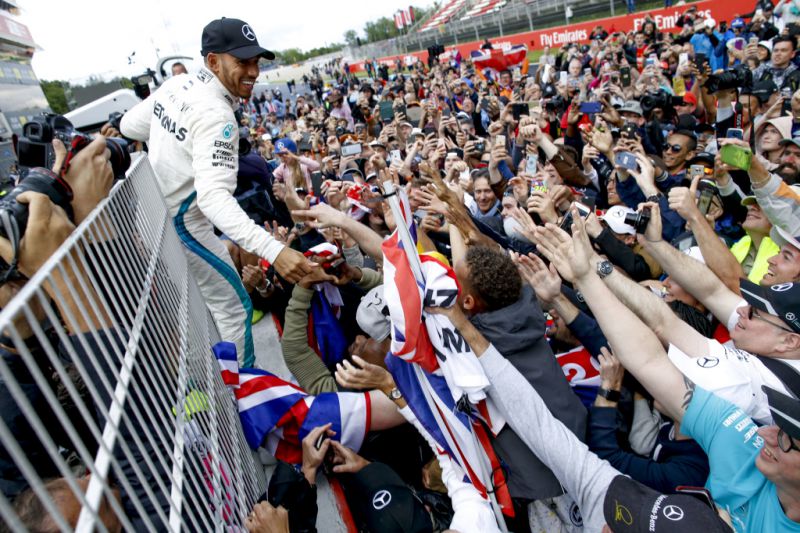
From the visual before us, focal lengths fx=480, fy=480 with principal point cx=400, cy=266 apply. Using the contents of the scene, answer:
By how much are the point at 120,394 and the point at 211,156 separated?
5.25 feet

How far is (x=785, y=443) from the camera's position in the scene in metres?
1.42

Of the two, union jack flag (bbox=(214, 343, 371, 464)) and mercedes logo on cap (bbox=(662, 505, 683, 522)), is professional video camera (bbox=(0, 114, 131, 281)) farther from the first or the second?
mercedes logo on cap (bbox=(662, 505, 683, 522))

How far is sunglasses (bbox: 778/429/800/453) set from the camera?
1397 mm

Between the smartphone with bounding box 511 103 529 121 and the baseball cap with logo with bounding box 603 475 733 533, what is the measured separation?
234 inches

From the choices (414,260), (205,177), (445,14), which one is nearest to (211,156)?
(205,177)

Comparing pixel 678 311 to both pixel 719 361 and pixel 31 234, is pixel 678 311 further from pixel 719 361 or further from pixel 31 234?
pixel 31 234

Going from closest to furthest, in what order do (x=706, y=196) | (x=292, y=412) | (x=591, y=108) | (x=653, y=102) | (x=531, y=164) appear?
(x=292, y=412) → (x=706, y=196) → (x=531, y=164) → (x=591, y=108) → (x=653, y=102)

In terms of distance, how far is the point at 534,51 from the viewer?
2503 centimetres

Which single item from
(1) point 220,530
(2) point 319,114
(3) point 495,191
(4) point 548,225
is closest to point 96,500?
(1) point 220,530

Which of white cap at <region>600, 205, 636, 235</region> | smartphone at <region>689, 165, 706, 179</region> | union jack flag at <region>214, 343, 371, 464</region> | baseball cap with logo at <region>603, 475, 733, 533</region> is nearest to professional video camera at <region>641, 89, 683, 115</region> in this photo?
smartphone at <region>689, 165, 706, 179</region>

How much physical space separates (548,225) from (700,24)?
42.9ft

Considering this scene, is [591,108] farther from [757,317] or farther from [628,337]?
[628,337]

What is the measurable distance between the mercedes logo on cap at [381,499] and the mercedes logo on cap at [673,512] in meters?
0.93

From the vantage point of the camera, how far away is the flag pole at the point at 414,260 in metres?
1.75
